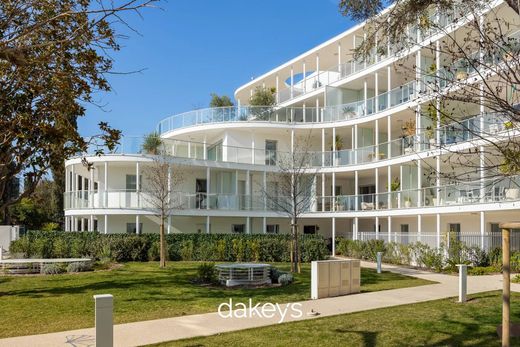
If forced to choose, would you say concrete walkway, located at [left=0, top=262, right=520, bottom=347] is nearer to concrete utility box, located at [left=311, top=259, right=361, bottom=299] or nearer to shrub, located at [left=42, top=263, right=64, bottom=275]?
concrete utility box, located at [left=311, top=259, right=361, bottom=299]

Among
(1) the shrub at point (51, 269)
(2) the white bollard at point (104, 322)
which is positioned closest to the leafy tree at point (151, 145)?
(1) the shrub at point (51, 269)

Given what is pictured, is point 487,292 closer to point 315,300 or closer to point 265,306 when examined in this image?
point 315,300

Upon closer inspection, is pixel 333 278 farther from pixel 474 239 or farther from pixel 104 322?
pixel 474 239

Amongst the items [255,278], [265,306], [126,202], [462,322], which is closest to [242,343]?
[265,306]

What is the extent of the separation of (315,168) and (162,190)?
46.9ft

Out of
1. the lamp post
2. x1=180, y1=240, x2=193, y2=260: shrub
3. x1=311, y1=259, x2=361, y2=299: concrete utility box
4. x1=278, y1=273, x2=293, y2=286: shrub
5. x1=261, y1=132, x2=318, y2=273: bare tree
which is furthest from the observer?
x1=261, y1=132, x2=318, y2=273: bare tree

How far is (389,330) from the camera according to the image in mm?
9625

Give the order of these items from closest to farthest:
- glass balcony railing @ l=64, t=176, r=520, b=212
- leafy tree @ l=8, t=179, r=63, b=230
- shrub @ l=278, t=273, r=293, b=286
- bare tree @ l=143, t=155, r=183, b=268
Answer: shrub @ l=278, t=273, r=293, b=286 → bare tree @ l=143, t=155, r=183, b=268 → glass balcony railing @ l=64, t=176, r=520, b=212 → leafy tree @ l=8, t=179, r=63, b=230

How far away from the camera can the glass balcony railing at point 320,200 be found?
80.0 feet

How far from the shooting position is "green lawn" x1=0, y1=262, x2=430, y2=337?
10.7 meters

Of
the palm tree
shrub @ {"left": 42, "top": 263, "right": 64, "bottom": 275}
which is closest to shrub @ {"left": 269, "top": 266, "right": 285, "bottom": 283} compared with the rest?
shrub @ {"left": 42, "top": 263, "right": 64, "bottom": 275}

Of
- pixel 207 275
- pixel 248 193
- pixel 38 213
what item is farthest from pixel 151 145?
pixel 38 213

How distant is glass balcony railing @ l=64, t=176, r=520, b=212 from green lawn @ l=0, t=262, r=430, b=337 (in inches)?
289

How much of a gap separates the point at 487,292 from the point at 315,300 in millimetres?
5639
